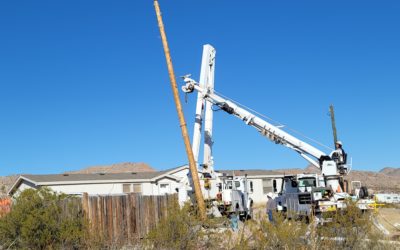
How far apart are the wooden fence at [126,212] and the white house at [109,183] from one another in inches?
817

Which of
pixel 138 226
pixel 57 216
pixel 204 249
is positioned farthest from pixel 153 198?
pixel 204 249

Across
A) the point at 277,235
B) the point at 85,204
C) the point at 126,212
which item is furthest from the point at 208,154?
the point at 277,235

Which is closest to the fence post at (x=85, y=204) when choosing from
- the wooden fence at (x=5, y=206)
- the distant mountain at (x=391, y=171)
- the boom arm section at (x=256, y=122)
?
the wooden fence at (x=5, y=206)

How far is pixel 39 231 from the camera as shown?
1434 centimetres

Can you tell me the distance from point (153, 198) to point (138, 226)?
107cm

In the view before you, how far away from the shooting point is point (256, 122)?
26062 mm

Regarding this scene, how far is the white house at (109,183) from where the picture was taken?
3888cm

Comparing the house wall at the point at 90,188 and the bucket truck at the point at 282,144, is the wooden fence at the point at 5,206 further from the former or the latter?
the house wall at the point at 90,188

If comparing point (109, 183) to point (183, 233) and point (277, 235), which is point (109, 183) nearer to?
point (183, 233)

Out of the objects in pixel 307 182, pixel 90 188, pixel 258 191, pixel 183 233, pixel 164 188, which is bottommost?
pixel 183 233

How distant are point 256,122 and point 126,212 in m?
10.4

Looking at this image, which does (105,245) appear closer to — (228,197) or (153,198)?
(153,198)

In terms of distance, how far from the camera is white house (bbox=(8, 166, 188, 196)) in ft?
128

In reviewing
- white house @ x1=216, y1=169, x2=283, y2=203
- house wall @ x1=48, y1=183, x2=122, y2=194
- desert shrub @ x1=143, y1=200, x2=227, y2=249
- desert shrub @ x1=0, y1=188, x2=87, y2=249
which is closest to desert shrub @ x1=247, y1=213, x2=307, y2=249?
desert shrub @ x1=143, y1=200, x2=227, y2=249
